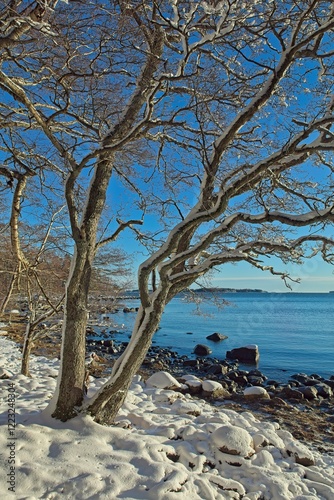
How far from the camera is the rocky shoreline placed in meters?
7.58

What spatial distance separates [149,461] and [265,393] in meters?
6.51

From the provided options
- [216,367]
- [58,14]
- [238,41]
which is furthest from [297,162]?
[216,367]

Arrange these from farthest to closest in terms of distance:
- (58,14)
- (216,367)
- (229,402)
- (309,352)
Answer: (309,352) → (216,367) → (229,402) → (58,14)

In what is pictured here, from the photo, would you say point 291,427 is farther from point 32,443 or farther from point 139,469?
point 32,443

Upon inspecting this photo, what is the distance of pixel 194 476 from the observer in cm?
373

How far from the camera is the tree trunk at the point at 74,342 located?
4.34 m

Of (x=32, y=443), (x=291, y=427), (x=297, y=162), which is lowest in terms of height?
(x=291, y=427)

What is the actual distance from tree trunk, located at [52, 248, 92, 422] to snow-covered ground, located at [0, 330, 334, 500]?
0.23 meters

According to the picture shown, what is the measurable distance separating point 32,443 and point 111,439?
885 mm

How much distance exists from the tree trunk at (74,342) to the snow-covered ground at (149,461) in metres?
0.23

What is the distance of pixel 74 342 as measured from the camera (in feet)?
14.8

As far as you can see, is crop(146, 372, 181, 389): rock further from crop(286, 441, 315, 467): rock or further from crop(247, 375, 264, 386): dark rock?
crop(286, 441, 315, 467): rock

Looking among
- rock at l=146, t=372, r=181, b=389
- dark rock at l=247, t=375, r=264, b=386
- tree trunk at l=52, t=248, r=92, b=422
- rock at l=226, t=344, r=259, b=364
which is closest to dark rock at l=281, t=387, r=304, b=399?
dark rock at l=247, t=375, r=264, b=386

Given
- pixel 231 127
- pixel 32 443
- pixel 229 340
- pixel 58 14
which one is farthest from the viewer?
pixel 229 340
